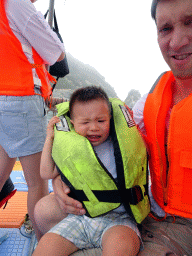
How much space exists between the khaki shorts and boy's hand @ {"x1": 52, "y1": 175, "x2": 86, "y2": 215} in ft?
0.66

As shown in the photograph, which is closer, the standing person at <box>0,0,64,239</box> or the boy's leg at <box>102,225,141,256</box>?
the boy's leg at <box>102,225,141,256</box>

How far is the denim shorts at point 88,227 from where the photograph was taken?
1000 mm

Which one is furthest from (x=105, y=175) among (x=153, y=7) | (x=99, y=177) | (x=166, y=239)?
(x=153, y=7)

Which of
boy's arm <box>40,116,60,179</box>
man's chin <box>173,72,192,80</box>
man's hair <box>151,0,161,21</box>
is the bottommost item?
boy's arm <box>40,116,60,179</box>

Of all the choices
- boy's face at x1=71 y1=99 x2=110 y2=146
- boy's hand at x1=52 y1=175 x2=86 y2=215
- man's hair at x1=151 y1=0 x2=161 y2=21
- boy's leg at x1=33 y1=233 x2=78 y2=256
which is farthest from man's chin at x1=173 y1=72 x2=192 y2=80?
boy's leg at x1=33 y1=233 x2=78 y2=256

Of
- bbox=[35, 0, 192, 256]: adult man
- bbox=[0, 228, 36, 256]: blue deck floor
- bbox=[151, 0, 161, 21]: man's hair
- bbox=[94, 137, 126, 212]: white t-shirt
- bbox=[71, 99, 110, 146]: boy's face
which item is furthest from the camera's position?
bbox=[0, 228, 36, 256]: blue deck floor

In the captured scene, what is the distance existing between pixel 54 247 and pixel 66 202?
0.25 metres

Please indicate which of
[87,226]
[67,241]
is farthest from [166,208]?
[67,241]

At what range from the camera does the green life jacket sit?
43.1 inches

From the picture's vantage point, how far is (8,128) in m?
1.54

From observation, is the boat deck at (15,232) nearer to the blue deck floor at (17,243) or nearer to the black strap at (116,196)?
the blue deck floor at (17,243)

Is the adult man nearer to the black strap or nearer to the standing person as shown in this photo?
the black strap

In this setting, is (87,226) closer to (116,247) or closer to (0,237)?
(116,247)

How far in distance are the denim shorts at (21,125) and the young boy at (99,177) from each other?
0.92 feet
